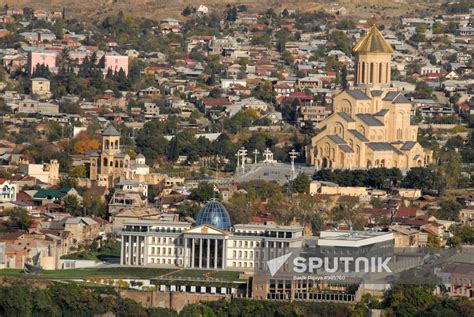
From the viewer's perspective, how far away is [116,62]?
10938 cm

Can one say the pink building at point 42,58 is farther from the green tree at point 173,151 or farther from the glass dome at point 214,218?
the glass dome at point 214,218

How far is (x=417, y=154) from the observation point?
8462 cm

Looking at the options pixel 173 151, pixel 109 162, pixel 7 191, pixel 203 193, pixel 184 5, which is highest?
pixel 184 5

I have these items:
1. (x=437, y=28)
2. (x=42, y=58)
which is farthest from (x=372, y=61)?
(x=437, y=28)

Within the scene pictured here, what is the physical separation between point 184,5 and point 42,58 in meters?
24.8

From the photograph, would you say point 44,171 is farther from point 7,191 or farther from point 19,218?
point 19,218

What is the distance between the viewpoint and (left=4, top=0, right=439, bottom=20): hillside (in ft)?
429

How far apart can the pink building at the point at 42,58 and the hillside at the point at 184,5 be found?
62.4 ft

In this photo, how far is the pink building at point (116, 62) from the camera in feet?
357

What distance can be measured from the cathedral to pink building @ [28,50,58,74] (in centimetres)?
2436

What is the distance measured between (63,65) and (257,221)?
128 feet

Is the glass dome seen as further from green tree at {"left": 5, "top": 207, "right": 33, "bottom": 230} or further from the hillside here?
the hillside

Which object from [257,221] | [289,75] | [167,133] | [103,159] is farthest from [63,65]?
[257,221]

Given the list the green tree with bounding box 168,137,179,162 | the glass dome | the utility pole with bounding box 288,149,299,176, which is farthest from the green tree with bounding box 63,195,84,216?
the green tree with bounding box 168,137,179,162
